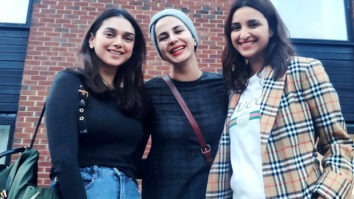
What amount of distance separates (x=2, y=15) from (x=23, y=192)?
14.3ft

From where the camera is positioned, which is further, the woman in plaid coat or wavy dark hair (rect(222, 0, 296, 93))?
wavy dark hair (rect(222, 0, 296, 93))

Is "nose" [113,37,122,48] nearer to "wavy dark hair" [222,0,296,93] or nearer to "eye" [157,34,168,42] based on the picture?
"eye" [157,34,168,42]

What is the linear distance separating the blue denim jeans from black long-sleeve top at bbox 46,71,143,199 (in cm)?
4

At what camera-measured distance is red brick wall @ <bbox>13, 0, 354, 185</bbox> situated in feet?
13.8

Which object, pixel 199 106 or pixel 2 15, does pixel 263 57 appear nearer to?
pixel 199 106

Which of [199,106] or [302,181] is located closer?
[302,181]

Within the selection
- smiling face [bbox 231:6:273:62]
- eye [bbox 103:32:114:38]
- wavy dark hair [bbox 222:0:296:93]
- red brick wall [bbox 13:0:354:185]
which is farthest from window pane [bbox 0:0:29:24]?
smiling face [bbox 231:6:273:62]

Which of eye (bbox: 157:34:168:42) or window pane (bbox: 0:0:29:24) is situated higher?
window pane (bbox: 0:0:29:24)

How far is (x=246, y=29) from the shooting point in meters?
1.98

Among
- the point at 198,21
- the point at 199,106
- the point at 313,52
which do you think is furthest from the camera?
the point at 313,52

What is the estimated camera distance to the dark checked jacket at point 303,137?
1496 mm

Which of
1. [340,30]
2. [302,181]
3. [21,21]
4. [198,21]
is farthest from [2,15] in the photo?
[340,30]

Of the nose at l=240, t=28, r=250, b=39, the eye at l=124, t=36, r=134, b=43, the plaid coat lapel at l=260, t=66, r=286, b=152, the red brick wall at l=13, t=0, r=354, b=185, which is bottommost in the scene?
the plaid coat lapel at l=260, t=66, r=286, b=152

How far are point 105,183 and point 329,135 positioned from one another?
1204mm
